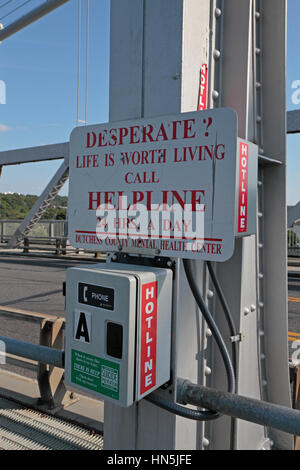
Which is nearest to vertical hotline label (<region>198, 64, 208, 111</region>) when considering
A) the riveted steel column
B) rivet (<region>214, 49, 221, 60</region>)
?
the riveted steel column

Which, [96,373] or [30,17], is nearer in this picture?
[96,373]

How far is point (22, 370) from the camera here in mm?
4672

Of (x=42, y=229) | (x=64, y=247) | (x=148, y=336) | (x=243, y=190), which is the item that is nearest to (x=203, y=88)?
(x=243, y=190)

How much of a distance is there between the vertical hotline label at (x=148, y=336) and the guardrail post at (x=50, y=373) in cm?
203

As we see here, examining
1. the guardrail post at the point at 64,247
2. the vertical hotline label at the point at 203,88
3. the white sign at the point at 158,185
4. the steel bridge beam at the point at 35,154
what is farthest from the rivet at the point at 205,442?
the steel bridge beam at the point at 35,154

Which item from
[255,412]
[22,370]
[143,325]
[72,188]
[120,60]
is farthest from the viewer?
[22,370]

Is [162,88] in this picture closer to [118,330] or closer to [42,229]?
[118,330]

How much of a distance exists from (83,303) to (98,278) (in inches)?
4.9

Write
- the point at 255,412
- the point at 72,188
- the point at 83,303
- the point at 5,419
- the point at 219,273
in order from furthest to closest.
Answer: the point at 5,419 → the point at 219,273 → the point at 72,188 → the point at 83,303 → the point at 255,412

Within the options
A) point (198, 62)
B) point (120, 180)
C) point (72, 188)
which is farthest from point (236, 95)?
point (72, 188)

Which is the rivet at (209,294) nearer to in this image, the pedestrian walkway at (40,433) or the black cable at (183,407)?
the black cable at (183,407)

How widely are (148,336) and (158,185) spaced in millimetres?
547

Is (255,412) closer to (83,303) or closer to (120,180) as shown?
(83,303)

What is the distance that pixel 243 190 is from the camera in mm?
1469
